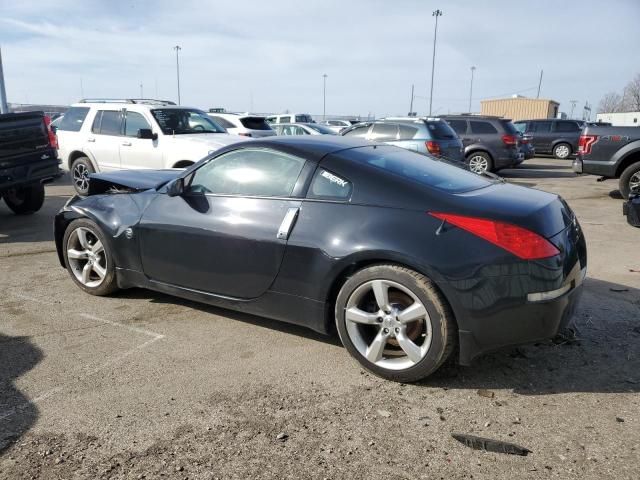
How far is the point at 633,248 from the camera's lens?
662 centimetres

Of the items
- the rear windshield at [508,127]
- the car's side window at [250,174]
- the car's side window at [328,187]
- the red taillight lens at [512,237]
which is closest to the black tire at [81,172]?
the car's side window at [250,174]

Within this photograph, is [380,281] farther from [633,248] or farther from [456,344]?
[633,248]

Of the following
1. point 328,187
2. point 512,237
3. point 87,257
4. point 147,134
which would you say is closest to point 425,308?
point 512,237

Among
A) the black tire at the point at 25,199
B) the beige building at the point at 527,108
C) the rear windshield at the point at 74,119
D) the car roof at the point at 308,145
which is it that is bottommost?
the black tire at the point at 25,199

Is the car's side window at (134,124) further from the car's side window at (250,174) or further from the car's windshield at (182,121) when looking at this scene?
the car's side window at (250,174)

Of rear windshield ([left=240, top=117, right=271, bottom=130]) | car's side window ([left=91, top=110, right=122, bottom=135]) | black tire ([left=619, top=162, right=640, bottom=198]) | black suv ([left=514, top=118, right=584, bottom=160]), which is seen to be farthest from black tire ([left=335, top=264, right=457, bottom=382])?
black suv ([left=514, top=118, right=584, bottom=160])

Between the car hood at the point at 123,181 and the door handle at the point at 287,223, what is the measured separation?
5.54 ft

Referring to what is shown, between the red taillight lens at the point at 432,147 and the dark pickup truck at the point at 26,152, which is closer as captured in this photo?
the dark pickup truck at the point at 26,152

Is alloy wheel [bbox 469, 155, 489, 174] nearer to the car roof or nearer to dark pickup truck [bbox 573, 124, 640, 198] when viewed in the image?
dark pickup truck [bbox 573, 124, 640, 198]

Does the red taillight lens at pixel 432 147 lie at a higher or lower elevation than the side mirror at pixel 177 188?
higher

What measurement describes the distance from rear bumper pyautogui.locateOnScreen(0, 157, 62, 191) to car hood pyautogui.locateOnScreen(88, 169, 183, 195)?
278cm

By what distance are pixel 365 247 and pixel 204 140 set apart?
6.44 meters

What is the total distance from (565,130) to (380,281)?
2122 cm

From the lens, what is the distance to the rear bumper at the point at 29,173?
7.13m
